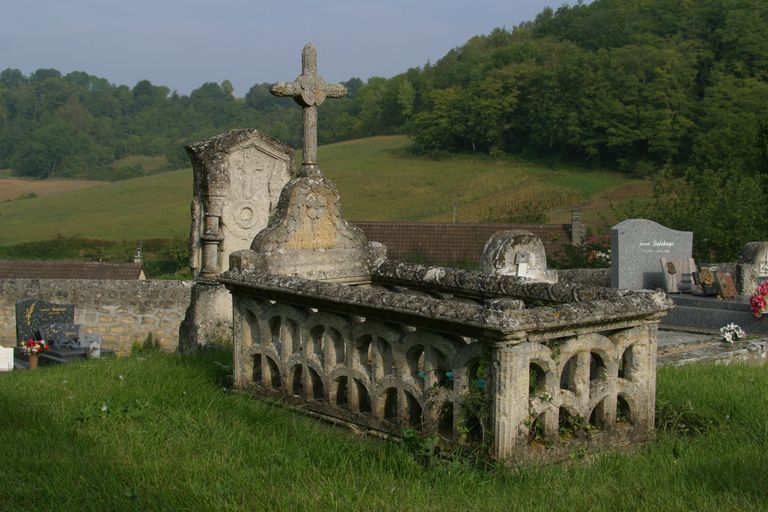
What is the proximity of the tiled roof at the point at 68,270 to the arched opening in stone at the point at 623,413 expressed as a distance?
72.3ft

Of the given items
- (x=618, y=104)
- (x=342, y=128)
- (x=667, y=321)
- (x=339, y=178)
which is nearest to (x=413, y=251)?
(x=667, y=321)

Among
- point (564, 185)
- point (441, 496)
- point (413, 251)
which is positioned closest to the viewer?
point (441, 496)

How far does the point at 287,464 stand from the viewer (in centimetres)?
534

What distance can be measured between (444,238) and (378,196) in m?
34.5

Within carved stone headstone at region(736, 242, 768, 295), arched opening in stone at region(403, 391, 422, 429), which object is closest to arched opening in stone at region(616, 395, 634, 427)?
arched opening in stone at region(403, 391, 422, 429)

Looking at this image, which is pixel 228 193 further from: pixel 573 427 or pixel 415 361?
pixel 573 427

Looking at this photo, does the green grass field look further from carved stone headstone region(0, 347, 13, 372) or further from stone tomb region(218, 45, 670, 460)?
stone tomb region(218, 45, 670, 460)

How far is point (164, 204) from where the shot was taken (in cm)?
6738

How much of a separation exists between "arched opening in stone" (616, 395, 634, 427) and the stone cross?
3.73m

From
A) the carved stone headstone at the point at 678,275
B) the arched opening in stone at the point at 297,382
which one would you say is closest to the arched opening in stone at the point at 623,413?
the arched opening in stone at the point at 297,382

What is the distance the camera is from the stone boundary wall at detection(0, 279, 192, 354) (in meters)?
19.1

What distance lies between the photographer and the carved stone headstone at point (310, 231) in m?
8.01

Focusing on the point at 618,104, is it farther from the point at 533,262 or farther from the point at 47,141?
the point at 47,141

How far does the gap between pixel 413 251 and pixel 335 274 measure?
23.1 metres
